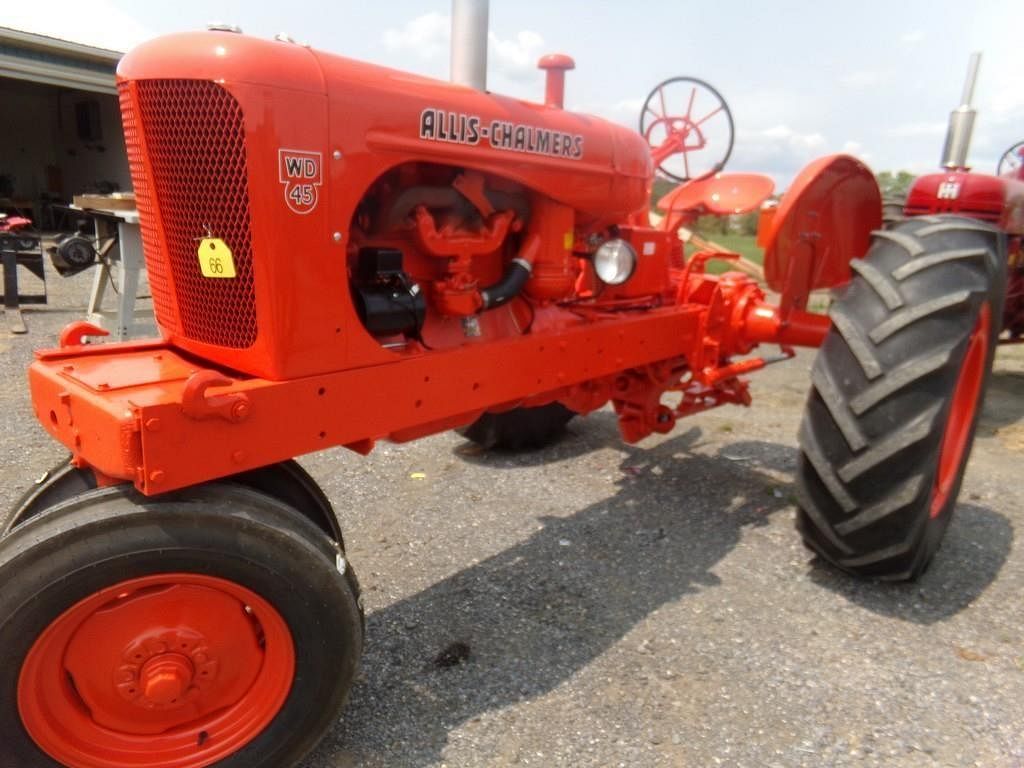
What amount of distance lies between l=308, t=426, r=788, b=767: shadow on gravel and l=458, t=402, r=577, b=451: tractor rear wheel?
61 cm

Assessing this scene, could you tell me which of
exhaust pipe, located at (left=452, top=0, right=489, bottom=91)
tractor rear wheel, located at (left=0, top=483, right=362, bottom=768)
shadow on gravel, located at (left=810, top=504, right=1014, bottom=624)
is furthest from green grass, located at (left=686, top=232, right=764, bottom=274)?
tractor rear wheel, located at (left=0, top=483, right=362, bottom=768)

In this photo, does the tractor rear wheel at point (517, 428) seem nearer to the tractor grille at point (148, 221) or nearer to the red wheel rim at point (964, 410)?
the red wheel rim at point (964, 410)

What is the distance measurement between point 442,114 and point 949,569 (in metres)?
2.72

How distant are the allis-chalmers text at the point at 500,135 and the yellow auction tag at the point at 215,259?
1.98 feet

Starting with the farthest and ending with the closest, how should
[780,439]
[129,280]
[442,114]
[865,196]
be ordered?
[129,280] → [780,439] → [865,196] → [442,114]

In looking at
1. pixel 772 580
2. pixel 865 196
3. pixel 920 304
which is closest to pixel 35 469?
pixel 772 580

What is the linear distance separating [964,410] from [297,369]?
2.88 m

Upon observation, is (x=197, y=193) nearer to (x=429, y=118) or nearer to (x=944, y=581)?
(x=429, y=118)

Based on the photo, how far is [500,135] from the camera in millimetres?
2273

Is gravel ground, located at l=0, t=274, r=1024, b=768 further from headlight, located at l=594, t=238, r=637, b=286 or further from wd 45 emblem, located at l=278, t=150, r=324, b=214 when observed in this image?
wd 45 emblem, located at l=278, t=150, r=324, b=214

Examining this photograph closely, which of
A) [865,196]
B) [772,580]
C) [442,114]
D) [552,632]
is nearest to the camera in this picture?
[442,114]

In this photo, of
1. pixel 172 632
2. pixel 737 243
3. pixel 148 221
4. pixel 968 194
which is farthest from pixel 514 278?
pixel 737 243

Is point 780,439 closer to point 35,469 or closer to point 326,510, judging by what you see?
point 326,510

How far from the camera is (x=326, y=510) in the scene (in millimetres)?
2201
